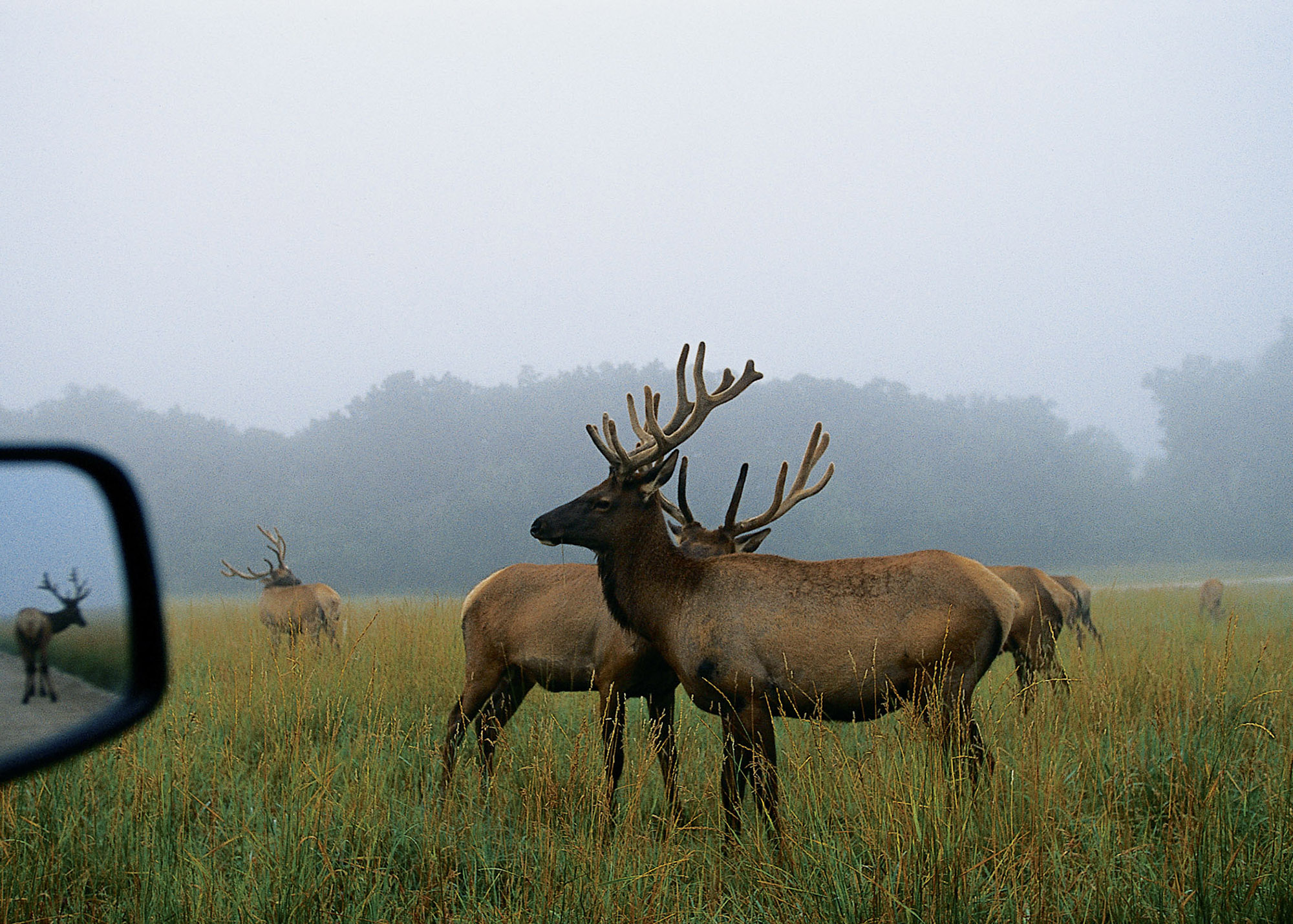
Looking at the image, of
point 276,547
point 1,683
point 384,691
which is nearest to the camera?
point 1,683

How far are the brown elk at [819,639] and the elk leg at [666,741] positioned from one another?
0.80 feet

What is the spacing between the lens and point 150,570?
4.92 ft

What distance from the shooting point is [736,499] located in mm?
5727

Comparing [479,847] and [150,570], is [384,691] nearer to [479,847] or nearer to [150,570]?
[479,847]

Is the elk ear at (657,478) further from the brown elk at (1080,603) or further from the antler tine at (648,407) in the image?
the brown elk at (1080,603)

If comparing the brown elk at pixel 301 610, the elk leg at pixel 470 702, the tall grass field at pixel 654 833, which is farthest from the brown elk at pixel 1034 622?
the brown elk at pixel 301 610

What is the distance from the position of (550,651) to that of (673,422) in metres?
1.53

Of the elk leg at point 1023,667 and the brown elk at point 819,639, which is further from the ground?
the brown elk at point 819,639

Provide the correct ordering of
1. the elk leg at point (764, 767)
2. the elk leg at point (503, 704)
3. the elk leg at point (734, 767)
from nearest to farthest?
the elk leg at point (764, 767) → the elk leg at point (734, 767) → the elk leg at point (503, 704)

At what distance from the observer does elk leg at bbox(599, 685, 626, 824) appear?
4.07m

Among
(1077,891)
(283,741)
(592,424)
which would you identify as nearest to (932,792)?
(1077,891)

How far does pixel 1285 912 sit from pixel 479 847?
110 inches

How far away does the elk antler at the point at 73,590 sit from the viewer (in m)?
1.32

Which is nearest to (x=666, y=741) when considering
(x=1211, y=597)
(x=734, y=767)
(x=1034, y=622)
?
(x=734, y=767)
